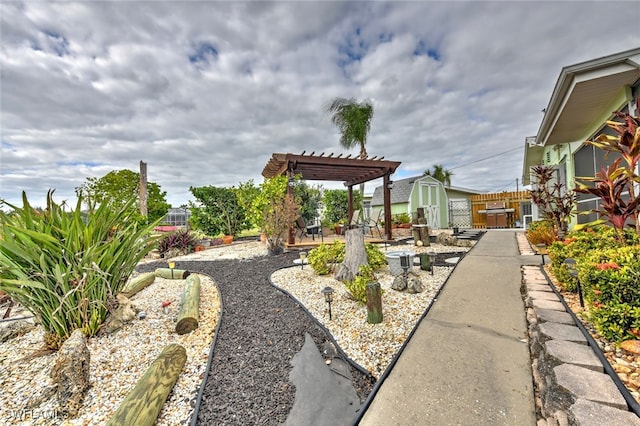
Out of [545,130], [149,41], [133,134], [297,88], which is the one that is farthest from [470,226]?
[133,134]

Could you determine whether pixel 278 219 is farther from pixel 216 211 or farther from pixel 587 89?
pixel 587 89

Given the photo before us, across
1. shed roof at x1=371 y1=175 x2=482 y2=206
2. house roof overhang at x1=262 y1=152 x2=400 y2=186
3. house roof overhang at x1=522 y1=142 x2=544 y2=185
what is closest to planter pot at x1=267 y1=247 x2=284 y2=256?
house roof overhang at x1=262 y1=152 x2=400 y2=186

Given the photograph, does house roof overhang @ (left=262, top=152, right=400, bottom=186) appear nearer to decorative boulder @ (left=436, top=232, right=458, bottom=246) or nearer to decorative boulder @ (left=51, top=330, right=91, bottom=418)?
decorative boulder @ (left=436, top=232, right=458, bottom=246)

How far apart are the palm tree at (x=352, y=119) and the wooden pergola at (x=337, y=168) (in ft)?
12.5

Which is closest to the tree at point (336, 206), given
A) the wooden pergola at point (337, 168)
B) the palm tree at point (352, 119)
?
the wooden pergola at point (337, 168)

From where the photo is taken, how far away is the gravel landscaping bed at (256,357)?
5.09ft

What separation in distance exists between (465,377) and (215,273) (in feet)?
14.2

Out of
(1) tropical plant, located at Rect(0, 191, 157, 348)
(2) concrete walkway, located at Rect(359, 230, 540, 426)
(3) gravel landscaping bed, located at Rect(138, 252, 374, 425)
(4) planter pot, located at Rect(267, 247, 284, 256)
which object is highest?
(1) tropical plant, located at Rect(0, 191, 157, 348)

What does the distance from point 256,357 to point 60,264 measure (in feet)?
5.72

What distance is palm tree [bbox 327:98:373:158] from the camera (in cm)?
1303

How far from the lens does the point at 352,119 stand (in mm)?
13031

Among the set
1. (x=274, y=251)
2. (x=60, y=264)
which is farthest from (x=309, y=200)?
(x=60, y=264)

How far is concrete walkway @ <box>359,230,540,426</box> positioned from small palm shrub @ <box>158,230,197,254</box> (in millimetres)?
7059

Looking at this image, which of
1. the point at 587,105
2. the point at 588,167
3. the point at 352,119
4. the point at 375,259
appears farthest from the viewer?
the point at 352,119
